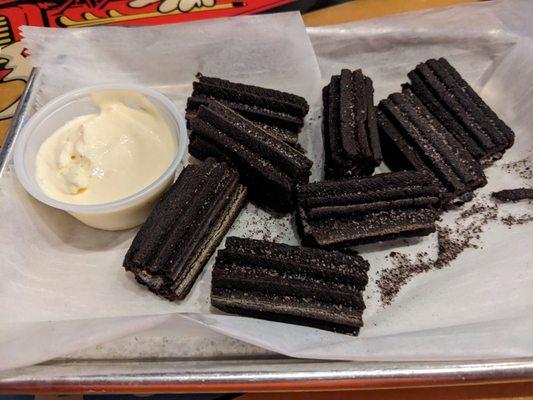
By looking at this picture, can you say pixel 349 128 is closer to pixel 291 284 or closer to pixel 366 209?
pixel 366 209

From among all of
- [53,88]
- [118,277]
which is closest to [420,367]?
[118,277]

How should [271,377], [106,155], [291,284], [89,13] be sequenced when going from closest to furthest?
[271,377] < [291,284] < [106,155] < [89,13]

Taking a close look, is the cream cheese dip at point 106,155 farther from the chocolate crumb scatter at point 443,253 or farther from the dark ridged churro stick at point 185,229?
the chocolate crumb scatter at point 443,253

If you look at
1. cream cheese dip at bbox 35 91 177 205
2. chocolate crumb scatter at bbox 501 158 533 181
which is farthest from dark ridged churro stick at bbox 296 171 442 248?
cream cheese dip at bbox 35 91 177 205

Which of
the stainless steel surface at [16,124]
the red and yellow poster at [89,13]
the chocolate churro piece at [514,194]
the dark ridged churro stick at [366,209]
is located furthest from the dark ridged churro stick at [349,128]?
the stainless steel surface at [16,124]

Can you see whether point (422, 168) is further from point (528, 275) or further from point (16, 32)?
point (16, 32)

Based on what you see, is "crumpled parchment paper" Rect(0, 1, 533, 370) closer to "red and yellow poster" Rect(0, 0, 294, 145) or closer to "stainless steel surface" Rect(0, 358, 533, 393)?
"stainless steel surface" Rect(0, 358, 533, 393)

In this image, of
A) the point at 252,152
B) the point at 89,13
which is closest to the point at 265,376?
the point at 252,152
